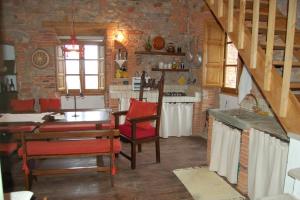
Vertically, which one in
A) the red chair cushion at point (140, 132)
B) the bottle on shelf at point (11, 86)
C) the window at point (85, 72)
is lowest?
the red chair cushion at point (140, 132)

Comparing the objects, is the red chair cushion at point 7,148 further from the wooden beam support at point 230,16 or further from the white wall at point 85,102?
the wooden beam support at point 230,16

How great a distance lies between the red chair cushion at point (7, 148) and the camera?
2.99m

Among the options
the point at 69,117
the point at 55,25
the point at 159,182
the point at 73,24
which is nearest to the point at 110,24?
the point at 73,24

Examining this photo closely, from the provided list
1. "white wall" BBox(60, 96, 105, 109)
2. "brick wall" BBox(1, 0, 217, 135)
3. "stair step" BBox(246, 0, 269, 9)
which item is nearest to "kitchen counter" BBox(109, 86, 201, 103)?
"brick wall" BBox(1, 0, 217, 135)

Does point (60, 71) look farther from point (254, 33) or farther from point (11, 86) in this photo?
point (254, 33)

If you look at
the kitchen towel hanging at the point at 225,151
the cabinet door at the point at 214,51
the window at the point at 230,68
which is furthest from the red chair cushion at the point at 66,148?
the cabinet door at the point at 214,51

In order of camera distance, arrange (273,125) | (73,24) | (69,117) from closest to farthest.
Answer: (273,125)
(69,117)
(73,24)

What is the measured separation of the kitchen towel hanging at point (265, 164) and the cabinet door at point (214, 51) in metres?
2.21

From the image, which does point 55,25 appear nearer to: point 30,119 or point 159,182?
point 30,119

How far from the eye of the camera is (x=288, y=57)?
2.08 meters

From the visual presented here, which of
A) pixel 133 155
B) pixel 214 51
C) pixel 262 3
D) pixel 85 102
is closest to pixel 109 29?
pixel 85 102

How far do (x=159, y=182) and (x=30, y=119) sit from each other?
6.13 ft

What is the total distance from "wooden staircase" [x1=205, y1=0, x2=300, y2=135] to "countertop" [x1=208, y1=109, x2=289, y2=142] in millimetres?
270

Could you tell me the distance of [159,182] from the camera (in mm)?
3156
